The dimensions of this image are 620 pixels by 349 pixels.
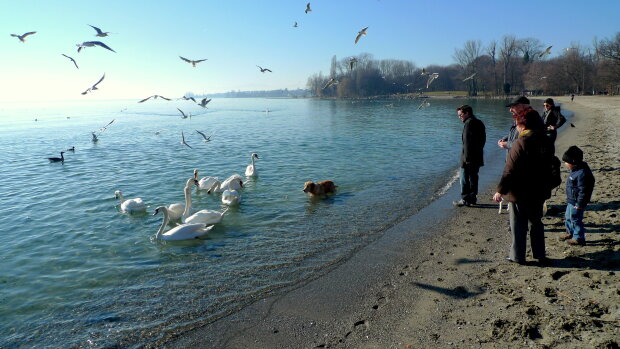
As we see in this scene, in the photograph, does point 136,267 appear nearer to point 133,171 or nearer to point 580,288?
point 580,288

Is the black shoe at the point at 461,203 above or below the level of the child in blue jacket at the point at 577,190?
below

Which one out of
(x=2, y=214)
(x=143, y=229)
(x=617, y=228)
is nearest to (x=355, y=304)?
(x=617, y=228)

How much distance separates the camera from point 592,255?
5395 mm

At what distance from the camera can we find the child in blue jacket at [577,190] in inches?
224

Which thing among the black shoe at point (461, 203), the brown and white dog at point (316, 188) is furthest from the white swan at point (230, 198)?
the black shoe at point (461, 203)

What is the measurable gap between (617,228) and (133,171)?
649 inches

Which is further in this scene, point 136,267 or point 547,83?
point 547,83

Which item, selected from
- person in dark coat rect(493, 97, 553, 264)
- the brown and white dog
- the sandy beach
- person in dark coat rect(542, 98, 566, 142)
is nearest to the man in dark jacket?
the sandy beach

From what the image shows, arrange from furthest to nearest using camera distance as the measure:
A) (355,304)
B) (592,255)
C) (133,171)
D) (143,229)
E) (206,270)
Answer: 1. (133,171)
2. (143,229)
3. (206,270)
4. (592,255)
5. (355,304)

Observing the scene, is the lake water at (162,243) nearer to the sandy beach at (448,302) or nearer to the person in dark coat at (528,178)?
the sandy beach at (448,302)

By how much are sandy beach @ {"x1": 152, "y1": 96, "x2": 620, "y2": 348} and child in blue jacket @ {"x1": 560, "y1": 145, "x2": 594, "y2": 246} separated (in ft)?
0.82

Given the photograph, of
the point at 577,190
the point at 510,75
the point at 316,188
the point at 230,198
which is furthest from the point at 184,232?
the point at 510,75

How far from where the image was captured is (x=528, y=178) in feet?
16.3

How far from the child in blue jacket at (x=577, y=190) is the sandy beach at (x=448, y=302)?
0.25 m
